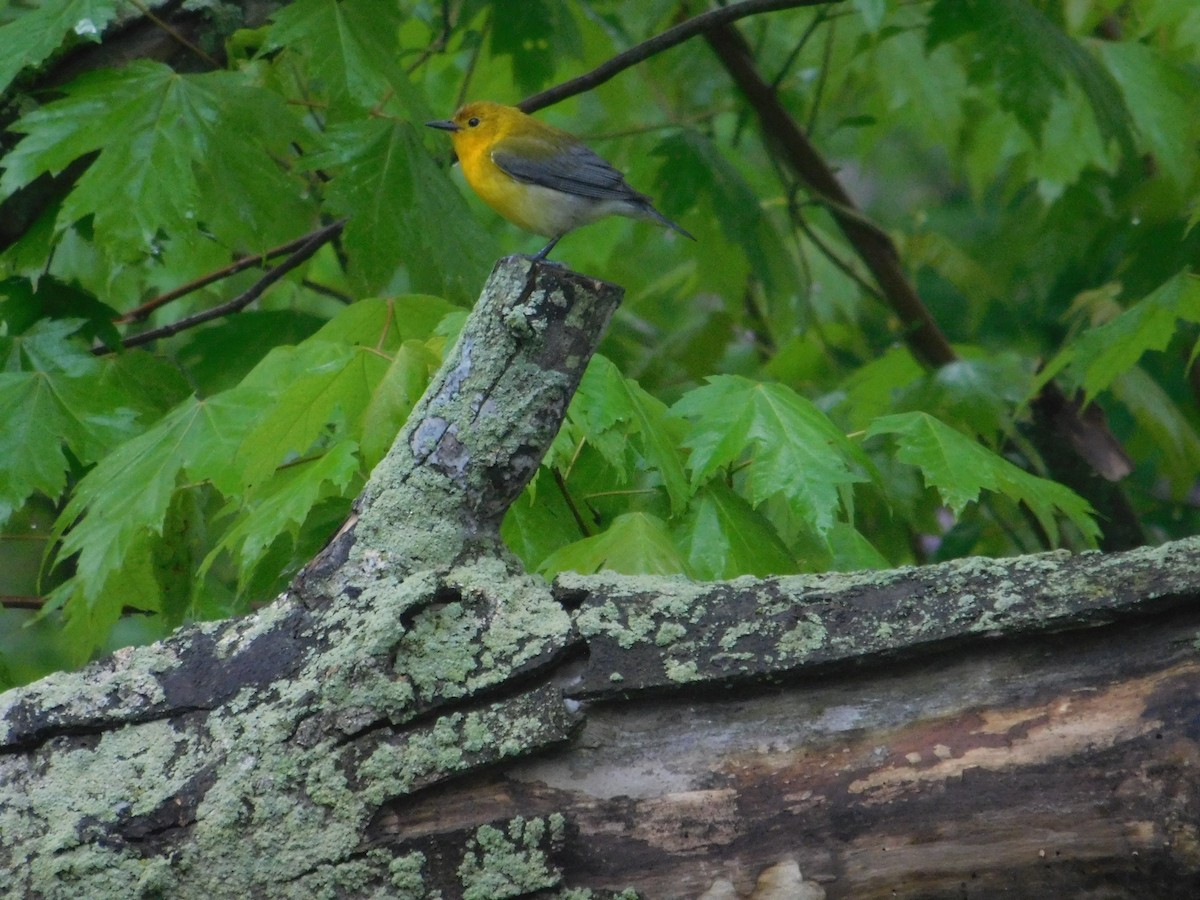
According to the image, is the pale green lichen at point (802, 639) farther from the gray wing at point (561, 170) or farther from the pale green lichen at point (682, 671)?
the gray wing at point (561, 170)

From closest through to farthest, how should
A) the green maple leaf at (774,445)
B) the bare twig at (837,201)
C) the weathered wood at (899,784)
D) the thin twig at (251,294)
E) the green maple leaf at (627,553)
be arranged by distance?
the weathered wood at (899,784)
the green maple leaf at (627,553)
the green maple leaf at (774,445)
the thin twig at (251,294)
the bare twig at (837,201)

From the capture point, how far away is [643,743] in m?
1.23

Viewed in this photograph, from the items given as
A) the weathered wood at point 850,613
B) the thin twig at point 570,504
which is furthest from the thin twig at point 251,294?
the weathered wood at point 850,613

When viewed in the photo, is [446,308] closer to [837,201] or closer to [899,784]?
[899,784]

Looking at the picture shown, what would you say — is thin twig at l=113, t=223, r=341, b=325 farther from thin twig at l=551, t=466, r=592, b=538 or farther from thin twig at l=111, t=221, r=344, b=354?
thin twig at l=551, t=466, r=592, b=538

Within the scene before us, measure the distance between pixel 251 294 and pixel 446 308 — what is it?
752 millimetres

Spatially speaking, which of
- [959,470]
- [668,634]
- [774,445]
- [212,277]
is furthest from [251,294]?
[668,634]

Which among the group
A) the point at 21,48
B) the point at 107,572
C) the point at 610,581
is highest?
the point at 21,48

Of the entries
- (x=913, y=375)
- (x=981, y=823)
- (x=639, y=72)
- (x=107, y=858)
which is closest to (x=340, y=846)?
(x=107, y=858)

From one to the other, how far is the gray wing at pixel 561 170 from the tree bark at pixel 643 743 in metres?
1.89

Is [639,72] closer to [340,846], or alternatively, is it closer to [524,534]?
[524,534]

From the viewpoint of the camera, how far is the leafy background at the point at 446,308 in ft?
6.40

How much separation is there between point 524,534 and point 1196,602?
1033 mm

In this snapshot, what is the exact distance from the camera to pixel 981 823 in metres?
1.15
